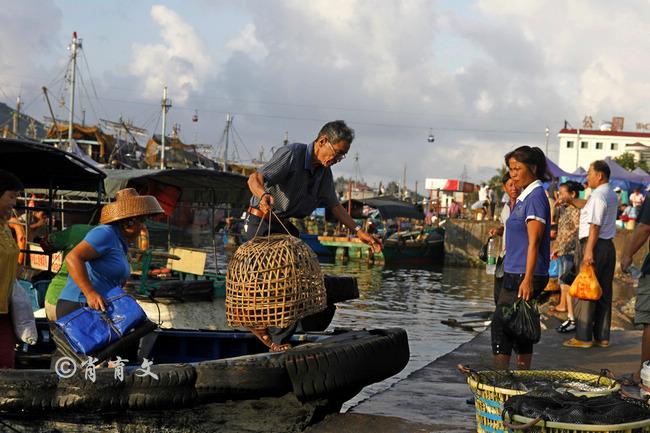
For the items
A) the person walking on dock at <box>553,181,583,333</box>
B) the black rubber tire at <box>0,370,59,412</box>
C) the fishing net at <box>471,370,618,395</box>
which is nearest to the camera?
the fishing net at <box>471,370,618,395</box>

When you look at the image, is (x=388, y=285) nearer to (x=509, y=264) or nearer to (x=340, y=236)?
(x=340, y=236)

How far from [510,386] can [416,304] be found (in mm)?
14574

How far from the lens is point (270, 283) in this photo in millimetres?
5203

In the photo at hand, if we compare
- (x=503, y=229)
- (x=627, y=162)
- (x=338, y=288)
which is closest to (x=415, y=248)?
(x=503, y=229)

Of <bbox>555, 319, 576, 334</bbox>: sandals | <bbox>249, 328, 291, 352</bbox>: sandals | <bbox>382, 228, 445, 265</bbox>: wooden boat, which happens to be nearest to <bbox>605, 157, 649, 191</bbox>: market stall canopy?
<bbox>382, 228, 445, 265</bbox>: wooden boat

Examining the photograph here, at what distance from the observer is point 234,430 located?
5328mm

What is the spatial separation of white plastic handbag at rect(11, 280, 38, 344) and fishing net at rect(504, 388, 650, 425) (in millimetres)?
3055

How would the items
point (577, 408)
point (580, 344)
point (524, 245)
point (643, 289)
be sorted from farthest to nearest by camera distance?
point (580, 344) < point (643, 289) < point (524, 245) < point (577, 408)

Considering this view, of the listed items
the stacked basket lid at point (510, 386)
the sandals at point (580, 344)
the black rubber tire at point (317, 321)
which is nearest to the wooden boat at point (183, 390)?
the stacked basket lid at point (510, 386)

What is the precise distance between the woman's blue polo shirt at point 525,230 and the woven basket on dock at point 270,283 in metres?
1.53

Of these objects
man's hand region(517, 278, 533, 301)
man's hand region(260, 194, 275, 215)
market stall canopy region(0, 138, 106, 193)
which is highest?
market stall canopy region(0, 138, 106, 193)

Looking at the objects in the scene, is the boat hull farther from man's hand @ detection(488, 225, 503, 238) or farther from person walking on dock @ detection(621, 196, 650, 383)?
man's hand @ detection(488, 225, 503, 238)

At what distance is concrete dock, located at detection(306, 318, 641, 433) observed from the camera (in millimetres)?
5375

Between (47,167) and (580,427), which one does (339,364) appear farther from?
(47,167)
